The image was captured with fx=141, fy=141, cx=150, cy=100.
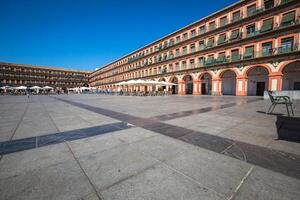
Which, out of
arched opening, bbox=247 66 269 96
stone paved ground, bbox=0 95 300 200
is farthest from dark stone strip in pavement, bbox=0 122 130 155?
arched opening, bbox=247 66 269 96

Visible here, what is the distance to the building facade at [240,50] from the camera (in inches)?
659

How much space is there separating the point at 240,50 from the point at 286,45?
191 inches

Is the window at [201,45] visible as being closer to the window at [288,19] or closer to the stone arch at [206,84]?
the stone arch at [206,84]

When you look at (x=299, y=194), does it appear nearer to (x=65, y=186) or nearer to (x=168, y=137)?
(x=168, y=137)

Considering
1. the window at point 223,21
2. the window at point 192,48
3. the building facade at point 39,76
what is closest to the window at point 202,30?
the window at point 192,48

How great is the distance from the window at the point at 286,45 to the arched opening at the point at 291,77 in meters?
4.11

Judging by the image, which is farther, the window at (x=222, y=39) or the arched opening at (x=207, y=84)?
the arched opening at (x=207, y=84)

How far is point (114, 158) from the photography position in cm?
247

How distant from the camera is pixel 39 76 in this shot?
63969 millimetres

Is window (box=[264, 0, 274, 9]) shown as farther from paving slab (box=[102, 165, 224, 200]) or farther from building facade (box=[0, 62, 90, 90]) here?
building facade (box=[0, 62, 90, 90])

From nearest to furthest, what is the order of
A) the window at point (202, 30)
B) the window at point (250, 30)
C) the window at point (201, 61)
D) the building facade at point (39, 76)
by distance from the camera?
the window at point (250, 30)
the window at point (201, 61)
the window at point (202, 30)
the building facade at point (39, 76)

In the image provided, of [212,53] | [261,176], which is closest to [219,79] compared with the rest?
[212,53]

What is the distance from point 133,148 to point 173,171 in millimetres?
1048

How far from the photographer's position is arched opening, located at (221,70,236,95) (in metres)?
25.7
